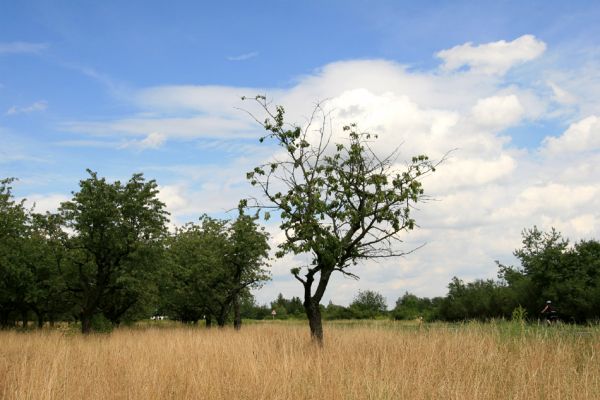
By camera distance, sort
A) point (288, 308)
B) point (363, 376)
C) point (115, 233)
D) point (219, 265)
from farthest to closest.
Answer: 1. point (288, 308)
2. point (219, 265)
3. point (115, 233)
4. point (363, 376)

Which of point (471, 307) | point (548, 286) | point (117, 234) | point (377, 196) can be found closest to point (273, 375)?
point (377, 196)

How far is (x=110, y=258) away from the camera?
86.6 feet

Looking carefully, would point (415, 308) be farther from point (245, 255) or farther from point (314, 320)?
point (314, 320)

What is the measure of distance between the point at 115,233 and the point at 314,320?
46.3ft

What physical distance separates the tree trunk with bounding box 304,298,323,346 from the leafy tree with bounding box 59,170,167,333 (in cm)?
1288

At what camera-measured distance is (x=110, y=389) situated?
25.7 feet

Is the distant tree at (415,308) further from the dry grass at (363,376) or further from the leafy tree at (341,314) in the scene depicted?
the dry grass at (363,376)

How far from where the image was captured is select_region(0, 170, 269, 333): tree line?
25.7 metres

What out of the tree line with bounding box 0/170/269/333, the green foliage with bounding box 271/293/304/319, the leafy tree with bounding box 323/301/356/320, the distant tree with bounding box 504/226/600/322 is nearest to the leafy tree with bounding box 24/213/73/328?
→ the tree line with bounding box 0/170/269/333

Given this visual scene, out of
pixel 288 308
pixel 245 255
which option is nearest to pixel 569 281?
pixel 245 255

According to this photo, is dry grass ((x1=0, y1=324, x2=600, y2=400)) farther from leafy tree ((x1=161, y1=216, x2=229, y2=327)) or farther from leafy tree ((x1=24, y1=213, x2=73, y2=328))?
leafy tree ((x1=161, y1=216, x2=229, y2=327))

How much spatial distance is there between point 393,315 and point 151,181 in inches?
1877

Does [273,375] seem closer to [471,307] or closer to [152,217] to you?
[152,217]

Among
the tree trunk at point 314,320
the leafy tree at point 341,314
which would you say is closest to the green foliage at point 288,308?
the leafy tree at point 341,314
